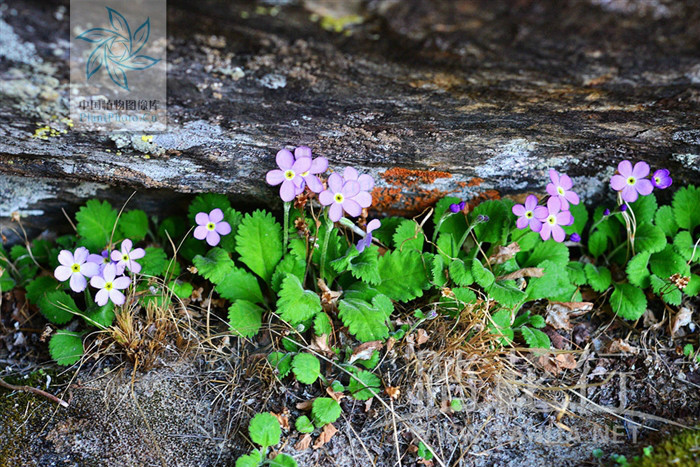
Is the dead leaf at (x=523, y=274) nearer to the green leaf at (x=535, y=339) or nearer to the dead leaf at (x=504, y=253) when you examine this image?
the dead leaf at (x=504, y=253)

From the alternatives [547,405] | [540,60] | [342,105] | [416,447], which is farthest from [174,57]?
[547,405]

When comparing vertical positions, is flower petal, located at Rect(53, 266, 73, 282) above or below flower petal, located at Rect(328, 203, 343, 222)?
below

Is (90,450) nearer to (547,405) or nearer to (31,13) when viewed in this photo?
(31,13)

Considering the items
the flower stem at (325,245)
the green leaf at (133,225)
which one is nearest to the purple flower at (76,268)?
the green leaf at (133,225)

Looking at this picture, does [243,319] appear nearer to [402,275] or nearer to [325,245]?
[325,245]

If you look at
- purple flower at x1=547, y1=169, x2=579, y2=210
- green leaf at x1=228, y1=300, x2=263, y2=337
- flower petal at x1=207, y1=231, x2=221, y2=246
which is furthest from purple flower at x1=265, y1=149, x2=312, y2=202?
purple flower at x1=547, y1=169, x2=579, y2=210

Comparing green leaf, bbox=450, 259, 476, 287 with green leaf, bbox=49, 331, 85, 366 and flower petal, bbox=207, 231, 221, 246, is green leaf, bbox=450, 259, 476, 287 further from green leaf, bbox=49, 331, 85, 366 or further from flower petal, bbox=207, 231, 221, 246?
green leaf, bbox=49, 331, 85, 366
